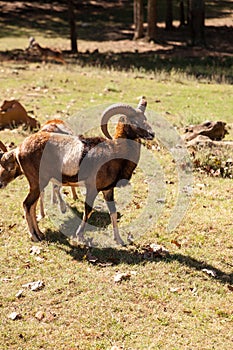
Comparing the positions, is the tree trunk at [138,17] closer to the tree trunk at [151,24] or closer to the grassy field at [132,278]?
the tree trunk at [151,24]

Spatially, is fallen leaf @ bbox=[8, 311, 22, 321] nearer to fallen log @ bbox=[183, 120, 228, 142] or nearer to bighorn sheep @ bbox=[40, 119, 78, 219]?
bighorn sheep @ bbox=[40, 119, 78, 219]

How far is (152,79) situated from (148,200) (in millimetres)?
10974

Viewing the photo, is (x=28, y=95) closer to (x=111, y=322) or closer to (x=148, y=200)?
(x=148, y=200)

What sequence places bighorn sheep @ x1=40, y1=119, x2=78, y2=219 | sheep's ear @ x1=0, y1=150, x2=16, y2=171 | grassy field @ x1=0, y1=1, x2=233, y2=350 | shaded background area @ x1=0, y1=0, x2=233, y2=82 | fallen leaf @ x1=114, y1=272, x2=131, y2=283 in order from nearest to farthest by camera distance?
grassy field @ x1=0, y1=1, x2=233, y2=350
fallen leaf @ x1=114, y1=272, x2=131, y2=283
sheep's ear @ x1=0, y1=150, x2=16, y2=171
bighorn sheep @ x1=40, y1=119, x2=78, y2=219
shaded background area @ x1=0, y1=0, x2=233, y2=82

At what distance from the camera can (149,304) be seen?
6.55 m

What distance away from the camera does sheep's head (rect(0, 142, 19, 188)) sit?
8.12m

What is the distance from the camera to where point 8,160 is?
26.7 ft

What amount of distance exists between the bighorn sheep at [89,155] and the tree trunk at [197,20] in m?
20.5

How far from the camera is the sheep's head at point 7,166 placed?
8117mm

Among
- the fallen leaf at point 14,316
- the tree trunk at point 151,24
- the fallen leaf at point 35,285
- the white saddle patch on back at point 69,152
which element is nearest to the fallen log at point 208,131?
the white saddle patch on back at point 69,152

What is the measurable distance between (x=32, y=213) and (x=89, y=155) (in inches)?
48.9

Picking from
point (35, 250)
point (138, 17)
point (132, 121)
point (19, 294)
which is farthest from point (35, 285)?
point (138, 17)

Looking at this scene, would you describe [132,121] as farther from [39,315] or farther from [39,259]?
[39,315]

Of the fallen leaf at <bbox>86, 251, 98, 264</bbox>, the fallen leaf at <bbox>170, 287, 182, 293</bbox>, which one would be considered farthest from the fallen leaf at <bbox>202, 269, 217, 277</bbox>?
the fallen leaf at <bbox>86, 251, 98, 264</bbox>
